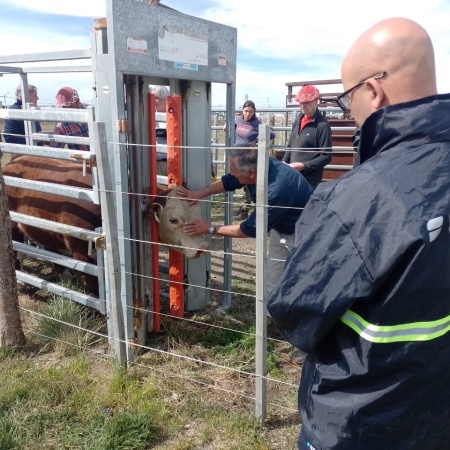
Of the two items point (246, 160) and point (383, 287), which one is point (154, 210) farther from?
point (383, 287)

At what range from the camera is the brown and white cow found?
3.79 metres

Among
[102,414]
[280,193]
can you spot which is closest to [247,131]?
[280,193]

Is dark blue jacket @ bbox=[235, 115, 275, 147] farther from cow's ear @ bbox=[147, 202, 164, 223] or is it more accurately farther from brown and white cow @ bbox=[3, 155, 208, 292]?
cow's ear @ bbox=[147, 202, 164, 223]

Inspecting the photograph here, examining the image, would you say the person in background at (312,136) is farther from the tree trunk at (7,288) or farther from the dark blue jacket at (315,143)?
the tree trunk at (7,288)

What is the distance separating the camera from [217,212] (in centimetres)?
901

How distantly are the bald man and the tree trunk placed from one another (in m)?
2.75

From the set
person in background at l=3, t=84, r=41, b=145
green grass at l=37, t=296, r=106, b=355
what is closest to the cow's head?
green grass at l=37, t=296, r=106, b=355

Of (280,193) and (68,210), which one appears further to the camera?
(68,210)

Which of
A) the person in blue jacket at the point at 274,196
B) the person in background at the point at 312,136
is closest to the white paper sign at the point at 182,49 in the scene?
the person in blue jacket at the point at 274,196

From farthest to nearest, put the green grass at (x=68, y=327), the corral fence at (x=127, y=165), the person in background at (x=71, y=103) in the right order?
the person in background at (x=71, y=103) → the green grass at (x=68, y=327) → the corral fence at (x=127, y=165)

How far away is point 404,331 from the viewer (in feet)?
3.77

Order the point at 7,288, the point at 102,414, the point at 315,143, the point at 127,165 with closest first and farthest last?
the point at 102,414 < the point at 127,165 < the point at 7,288 < the point at 315,143

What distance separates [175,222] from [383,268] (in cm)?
280

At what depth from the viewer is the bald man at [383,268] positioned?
1104 mm
